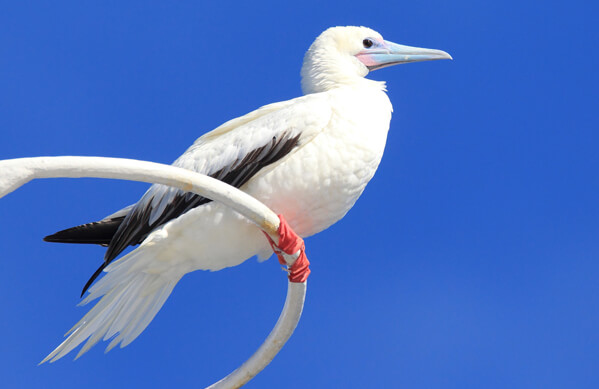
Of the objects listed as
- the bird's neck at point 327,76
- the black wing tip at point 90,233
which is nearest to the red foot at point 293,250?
the black wing tip at point 90,233

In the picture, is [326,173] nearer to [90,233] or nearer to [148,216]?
[148,216]

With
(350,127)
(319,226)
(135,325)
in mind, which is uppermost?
(350,127)

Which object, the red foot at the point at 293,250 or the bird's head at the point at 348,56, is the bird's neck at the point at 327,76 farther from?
the red foot at the point at 293,250

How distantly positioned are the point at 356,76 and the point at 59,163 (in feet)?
13.8

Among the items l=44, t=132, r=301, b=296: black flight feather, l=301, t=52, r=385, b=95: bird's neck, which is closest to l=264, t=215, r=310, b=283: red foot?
l=44, t=132, r=301, b=296: black flight feather

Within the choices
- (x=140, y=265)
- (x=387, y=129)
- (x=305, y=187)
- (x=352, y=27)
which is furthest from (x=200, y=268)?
(x=352, y=27)

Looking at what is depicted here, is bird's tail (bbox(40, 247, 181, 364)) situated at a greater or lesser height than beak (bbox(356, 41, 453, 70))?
lesser

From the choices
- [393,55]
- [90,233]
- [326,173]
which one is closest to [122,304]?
[90,233]

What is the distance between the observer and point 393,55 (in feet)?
45.5

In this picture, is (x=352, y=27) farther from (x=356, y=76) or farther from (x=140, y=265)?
(x=140, y=265)

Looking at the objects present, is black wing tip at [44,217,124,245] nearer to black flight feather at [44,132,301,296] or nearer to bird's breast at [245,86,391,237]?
black flight feather at [44,132,301,296]

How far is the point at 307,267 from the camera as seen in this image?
457 inches

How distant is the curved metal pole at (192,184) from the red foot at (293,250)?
65 millimetres

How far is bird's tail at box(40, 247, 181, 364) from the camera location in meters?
12.2
